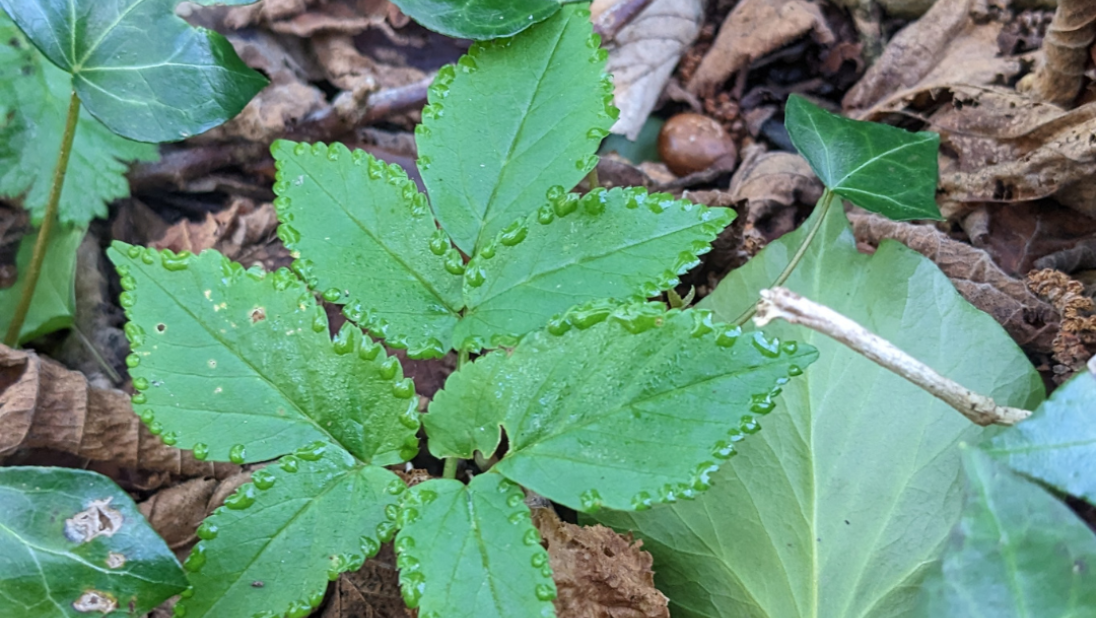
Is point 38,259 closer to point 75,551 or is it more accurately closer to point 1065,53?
point 75,551

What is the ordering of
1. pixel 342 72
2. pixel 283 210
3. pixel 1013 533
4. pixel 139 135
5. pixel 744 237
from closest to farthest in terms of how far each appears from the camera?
pixel 1013 533 < pixel 283 210 < pixel 139 135 < pixel 744 237 < pixel 342 72

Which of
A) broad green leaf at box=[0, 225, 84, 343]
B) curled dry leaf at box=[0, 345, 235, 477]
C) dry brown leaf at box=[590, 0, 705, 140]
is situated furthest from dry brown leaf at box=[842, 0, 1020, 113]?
broad green leaf at box=[0, 225, 84, 343]

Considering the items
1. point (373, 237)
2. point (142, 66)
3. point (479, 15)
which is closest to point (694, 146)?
point (479, 15)

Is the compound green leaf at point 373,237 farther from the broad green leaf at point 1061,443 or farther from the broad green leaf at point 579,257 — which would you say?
the broad green leaf at point 1061,443

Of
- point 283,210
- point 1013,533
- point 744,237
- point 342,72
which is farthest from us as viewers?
point 342,72

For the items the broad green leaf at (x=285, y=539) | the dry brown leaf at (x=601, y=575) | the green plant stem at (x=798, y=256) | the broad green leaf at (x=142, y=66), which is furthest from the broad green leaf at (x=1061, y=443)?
the broad green leaf at (x=142, y=66)

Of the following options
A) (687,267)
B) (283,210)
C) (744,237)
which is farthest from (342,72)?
(687,267)

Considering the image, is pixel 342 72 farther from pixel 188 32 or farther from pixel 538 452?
pixel 538 452
